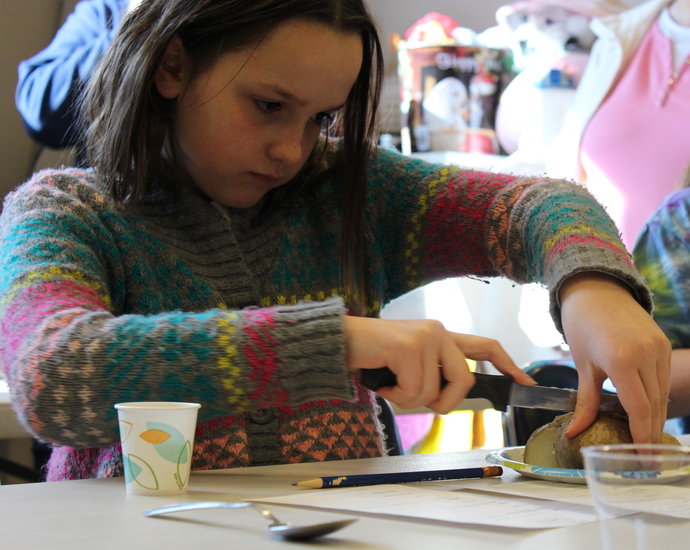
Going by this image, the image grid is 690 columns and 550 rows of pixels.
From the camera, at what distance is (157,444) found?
0.74 metres

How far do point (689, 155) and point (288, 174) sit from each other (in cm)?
166

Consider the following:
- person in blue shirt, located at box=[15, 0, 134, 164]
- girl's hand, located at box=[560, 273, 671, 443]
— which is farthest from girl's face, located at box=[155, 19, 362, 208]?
person in blue shirt, located at box=[15, 0, 134, 164]

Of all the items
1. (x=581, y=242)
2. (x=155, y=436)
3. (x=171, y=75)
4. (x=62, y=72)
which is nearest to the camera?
(x=155, y=436)

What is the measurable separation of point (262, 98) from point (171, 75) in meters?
0.15

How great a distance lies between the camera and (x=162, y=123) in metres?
1.13

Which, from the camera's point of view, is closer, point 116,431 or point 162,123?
point 116,431

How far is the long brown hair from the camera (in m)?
1.05

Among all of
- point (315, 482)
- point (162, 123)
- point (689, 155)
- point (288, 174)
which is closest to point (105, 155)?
point (162, 123)

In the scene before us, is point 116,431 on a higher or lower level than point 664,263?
lower

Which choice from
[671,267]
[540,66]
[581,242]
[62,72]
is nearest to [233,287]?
[581,242]

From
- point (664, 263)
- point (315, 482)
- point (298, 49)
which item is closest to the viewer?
point (315, 482)

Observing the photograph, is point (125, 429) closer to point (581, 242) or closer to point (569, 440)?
point (569, 440)

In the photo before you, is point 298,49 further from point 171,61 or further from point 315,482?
point 315,482

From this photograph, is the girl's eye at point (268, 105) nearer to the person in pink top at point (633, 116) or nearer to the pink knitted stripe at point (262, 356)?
the pink knitted stripe at point (262, 356)
